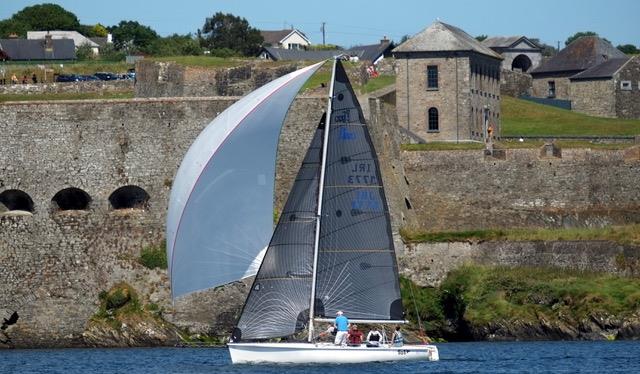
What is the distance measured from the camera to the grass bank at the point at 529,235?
169 feet

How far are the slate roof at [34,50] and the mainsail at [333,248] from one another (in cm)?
3840

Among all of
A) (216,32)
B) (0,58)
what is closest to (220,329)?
(0,58)

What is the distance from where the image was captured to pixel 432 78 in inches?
2346

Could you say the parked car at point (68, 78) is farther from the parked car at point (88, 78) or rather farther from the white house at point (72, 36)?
the white house at point (72, 36)

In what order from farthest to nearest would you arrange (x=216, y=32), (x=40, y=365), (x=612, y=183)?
(x=216, y=32) → (x=612, y=183) → (x=40, y=365)

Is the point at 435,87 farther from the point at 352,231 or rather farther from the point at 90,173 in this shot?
the point at 352,231

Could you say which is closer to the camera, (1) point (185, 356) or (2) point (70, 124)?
(1) point (185, 356)

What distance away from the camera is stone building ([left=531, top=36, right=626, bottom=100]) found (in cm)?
7694

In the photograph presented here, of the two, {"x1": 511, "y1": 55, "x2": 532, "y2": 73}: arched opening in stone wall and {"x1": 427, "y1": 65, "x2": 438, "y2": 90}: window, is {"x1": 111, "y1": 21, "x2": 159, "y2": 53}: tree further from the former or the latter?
{"x1": 427, "y1": 65, "x2": 438, "y2": 90}: window

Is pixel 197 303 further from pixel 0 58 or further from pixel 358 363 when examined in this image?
pixel 0 58

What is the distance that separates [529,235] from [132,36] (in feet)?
179

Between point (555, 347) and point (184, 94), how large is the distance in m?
20.0

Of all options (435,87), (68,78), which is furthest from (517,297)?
(68,78)

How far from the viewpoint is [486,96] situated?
61.8 metres
